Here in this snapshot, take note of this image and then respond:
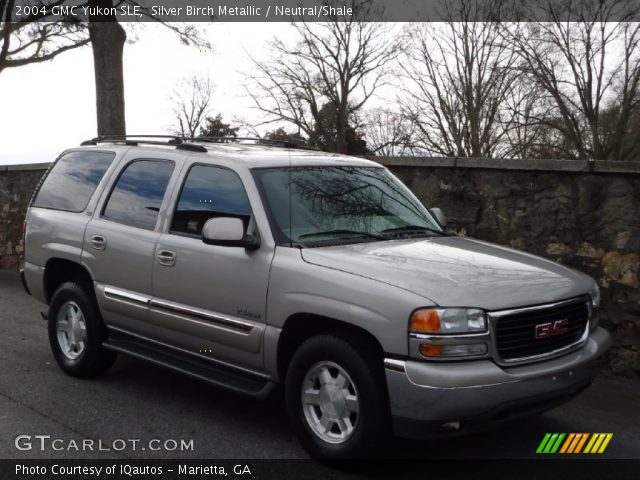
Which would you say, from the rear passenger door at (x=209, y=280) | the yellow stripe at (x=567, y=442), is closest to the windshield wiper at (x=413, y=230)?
the rear passenger door at (x=209, y=280)

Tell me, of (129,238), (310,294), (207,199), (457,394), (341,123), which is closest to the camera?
(457,394)

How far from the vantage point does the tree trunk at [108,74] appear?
39.8ft

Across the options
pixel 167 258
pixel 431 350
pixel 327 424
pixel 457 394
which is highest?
pixel 167 258

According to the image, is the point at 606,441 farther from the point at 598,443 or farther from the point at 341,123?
the point at 341,123

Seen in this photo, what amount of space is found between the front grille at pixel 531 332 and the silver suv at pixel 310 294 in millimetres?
11

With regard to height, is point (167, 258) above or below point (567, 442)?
above

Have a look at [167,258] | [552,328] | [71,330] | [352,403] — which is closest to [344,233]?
[352,403]

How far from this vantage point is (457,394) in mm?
3553

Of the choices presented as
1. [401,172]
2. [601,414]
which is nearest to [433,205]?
[401,172]

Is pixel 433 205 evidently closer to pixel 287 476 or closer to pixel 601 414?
pixel 601 414

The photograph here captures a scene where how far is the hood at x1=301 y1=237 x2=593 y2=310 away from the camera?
3.74 metres

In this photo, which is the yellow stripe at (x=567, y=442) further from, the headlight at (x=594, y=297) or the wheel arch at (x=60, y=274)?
the wheel arch at (x=60, y=274)

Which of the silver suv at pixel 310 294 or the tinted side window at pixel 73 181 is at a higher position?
the tinted side window at pixel 73 181

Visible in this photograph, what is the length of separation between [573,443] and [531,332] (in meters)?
1.16
